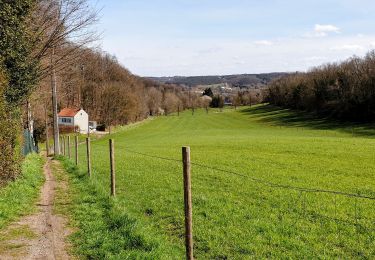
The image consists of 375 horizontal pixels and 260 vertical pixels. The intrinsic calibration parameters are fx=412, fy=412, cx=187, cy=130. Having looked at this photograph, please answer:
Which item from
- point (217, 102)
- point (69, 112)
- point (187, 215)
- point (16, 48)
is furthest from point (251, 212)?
point (217, 102)

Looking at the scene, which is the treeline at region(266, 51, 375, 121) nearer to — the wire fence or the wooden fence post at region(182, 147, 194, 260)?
the wire fence

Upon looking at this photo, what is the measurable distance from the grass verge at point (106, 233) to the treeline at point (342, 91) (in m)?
69.8

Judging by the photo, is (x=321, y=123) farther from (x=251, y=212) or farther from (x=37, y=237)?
(x=37, y=237)

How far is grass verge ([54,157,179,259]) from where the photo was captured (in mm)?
6984

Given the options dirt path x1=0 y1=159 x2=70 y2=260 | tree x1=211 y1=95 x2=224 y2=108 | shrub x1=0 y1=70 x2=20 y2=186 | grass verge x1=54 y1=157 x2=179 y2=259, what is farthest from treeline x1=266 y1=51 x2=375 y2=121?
dirt path x1=0 y1=159 x2=70 y2=260

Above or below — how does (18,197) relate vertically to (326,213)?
above

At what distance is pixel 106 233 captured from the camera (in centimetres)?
806

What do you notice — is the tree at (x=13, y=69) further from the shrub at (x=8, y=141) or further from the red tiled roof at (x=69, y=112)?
the red tiled roof at (x=69, y=112)

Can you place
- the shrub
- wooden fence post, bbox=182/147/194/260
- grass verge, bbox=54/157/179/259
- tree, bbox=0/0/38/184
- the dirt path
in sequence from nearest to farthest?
wooden fence post, bbox=182/147/194/260 < grass verge, bbox=54/157/179/259 < the dirt path < the shrub < tree, bbox=0/0/38/184

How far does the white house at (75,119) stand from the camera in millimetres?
91875

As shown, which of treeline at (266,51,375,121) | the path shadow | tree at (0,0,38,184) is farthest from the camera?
treeline at (266,51,375,121)

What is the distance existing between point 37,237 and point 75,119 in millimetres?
86615

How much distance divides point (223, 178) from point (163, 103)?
153824mm

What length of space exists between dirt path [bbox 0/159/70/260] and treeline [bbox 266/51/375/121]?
234ft
